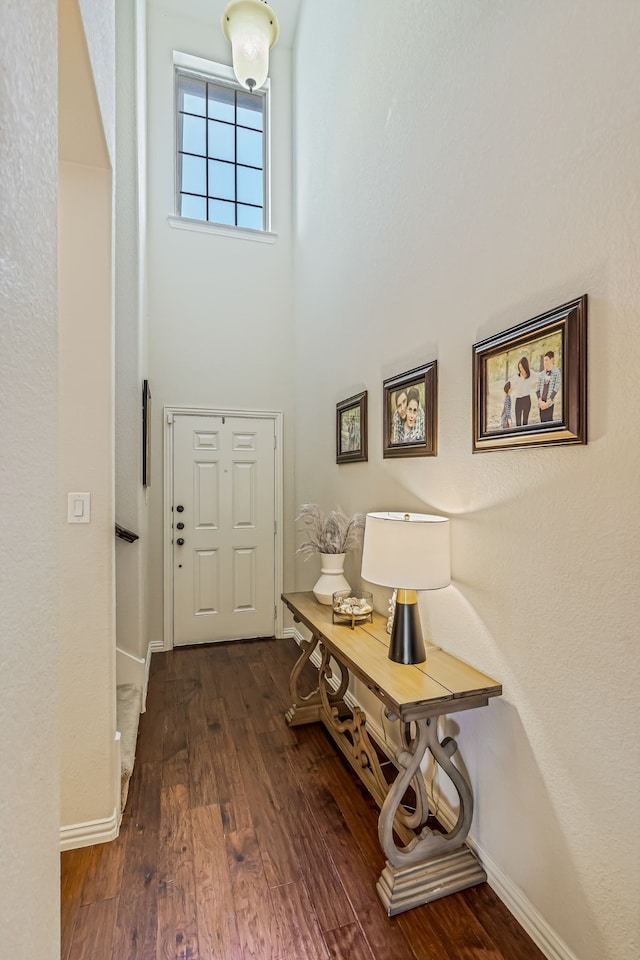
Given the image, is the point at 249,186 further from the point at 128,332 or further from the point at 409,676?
the point at 409,676

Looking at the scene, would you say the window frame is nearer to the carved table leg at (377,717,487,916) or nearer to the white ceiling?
the white ceiling

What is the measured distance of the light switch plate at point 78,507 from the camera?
168cm

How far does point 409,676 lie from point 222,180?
14.4 ft

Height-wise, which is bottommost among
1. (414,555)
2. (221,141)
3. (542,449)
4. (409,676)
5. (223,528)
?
(409,676)

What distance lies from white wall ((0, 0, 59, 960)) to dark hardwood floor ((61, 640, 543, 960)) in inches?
33.0

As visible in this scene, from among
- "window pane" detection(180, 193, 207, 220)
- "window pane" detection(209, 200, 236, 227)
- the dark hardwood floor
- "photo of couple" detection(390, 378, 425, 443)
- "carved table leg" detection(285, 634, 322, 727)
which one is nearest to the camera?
the dark hardwood floor

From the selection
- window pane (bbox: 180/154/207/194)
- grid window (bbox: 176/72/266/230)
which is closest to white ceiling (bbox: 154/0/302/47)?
grid window (bbox: 176/72/266/230)

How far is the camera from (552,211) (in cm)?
135

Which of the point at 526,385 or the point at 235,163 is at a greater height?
the point at 235,163

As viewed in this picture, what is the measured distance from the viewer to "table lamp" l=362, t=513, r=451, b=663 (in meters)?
1.64

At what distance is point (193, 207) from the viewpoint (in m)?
4.05

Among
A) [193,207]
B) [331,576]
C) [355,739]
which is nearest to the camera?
[355,739]

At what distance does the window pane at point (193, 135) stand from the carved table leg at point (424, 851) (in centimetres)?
474

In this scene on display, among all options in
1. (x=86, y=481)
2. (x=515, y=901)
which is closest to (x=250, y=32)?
(x=86, y=481)
